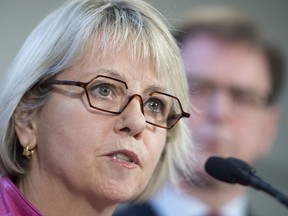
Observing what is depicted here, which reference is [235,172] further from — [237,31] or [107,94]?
[237,31]

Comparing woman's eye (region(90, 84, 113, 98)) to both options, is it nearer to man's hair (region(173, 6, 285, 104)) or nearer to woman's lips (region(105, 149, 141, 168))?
woman's lips (region(105, 149, 141, 168))

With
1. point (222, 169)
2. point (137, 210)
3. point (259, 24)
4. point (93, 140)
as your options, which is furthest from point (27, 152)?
point (259, 24)

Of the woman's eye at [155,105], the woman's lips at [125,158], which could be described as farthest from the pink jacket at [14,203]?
the woman's eye at [155,105]

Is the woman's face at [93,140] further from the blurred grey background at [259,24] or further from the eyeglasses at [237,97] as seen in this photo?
the eyeglasses at [237,97]

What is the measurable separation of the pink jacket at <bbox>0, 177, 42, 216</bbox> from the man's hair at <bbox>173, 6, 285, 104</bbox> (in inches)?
52.5

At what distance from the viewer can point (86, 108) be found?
1309 millimetres

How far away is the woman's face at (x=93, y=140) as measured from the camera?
1.30 meters

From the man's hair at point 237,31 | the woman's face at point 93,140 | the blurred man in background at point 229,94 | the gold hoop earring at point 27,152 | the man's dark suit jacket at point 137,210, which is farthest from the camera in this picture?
the man's hair at point 237,31

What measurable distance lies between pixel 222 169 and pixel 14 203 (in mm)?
554

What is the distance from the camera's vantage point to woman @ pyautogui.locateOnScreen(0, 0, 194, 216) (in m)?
1.30

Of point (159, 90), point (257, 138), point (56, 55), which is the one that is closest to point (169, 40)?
point (159, 90)

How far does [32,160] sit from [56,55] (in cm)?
29

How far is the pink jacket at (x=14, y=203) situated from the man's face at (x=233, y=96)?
1.17 metres

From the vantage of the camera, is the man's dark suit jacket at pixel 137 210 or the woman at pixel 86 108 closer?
the woman at pixel 86 108
